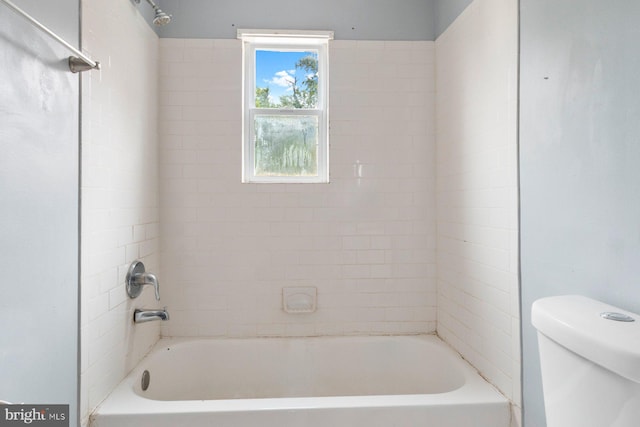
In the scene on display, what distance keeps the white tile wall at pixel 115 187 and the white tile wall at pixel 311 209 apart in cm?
15

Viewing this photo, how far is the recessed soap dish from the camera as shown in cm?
217

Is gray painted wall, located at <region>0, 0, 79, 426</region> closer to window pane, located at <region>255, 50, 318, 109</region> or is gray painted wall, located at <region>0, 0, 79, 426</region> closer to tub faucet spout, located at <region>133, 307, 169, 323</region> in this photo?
tub faucet spout, located at <region>133, 307, 169, 323</region>

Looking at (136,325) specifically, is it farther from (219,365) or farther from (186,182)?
(186,182)

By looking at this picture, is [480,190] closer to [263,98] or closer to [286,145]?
[286,145]

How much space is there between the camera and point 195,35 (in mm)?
2152

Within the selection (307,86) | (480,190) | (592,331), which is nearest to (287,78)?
(307,86)

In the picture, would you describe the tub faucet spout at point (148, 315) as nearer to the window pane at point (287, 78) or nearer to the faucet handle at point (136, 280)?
the faucet handle at point (136, 280)

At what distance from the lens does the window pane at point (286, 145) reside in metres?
2.27

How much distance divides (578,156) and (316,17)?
1.68 metres

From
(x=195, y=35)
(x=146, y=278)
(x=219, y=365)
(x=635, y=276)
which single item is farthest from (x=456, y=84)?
(x=219, y=365)

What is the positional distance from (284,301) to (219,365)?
50cm

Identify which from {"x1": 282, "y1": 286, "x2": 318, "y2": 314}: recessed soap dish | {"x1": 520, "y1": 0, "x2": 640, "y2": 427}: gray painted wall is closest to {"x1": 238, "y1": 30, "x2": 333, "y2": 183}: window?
{"x1": 282, "y1": 286, "x2": 318, "y2": 314}: recessed soap dish

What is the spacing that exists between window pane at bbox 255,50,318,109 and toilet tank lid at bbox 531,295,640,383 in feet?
5.69

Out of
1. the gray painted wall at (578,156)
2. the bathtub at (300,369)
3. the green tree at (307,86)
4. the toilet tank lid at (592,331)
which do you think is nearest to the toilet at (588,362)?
the toilet tank lid at (592,331)
